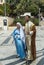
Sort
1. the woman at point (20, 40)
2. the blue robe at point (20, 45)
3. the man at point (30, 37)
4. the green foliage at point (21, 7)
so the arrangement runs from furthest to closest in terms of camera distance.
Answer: the green foliage at point (21, 7)
the blue robe at point (20, 45)
the woman at point (20, 40)
the man at point (30, 37)

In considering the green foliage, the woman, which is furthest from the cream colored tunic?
the green foliage

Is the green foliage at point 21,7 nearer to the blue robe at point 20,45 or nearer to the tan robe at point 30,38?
the blue robe at point 20,45

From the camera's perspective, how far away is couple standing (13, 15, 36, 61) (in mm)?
8969

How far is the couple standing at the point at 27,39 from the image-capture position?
8969mm

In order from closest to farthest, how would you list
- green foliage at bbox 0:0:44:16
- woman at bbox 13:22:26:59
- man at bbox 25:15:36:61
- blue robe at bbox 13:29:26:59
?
1. man at bbox 25:15:36:61
2. woman at bbox 13:22:26:59
3. blue robe at bbox 13:29:26:59
4. green foliage at bbox 0:0:44:16

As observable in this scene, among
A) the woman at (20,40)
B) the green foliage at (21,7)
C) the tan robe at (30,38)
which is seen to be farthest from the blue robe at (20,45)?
the green foliage at (21,7)

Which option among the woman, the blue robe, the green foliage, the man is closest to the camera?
the man

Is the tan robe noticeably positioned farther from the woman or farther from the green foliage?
the green foliage

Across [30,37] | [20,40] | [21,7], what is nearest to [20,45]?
[20,40]

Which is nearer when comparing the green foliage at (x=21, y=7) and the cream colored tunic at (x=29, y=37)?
the cream colored tunic at (x=29, y=37)

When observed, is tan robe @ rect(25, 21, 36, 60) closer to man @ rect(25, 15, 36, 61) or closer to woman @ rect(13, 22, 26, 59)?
man @ rect(25, 15, 36, 61)

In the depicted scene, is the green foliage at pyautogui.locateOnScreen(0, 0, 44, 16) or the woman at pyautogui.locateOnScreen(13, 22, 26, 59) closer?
the woman at pyautogui.locateOnScreen(13, 22, 26, 59)

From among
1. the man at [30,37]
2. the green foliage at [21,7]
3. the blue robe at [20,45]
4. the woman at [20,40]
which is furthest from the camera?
the green foliage at [21,7]

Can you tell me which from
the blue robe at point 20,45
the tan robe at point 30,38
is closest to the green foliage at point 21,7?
the blue robe at point 20,45
